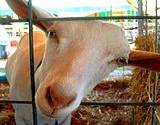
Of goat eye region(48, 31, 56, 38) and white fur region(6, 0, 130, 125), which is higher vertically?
goat eye region(48, 31, 56, 38)

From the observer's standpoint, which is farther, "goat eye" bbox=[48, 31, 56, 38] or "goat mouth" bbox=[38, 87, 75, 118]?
"goat eye" bbox=[48, 31, 56, 38]

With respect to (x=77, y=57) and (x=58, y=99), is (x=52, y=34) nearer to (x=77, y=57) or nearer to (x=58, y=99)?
(x=77, y=57)

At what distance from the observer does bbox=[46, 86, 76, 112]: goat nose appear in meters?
1.38

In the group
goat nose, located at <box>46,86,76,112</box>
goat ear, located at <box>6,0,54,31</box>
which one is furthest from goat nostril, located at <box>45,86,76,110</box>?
goat ear, located at <box>6,0,54,31</box>

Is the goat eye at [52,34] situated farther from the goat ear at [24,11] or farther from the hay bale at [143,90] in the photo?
the hay bale at [143,90]

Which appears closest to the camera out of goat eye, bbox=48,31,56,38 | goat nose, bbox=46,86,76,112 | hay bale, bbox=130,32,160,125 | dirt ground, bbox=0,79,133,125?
goat nose, bbox=46,86,76,112

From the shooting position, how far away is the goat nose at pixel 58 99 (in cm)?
138

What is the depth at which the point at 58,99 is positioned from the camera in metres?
1.39

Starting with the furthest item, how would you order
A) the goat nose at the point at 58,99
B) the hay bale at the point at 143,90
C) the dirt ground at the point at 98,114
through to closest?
the dirt ground at the point at 98,114
the hay bale at the point at 143,90
the goat nose at the point at 58,99

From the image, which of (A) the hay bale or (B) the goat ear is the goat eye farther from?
(A) the hay bale

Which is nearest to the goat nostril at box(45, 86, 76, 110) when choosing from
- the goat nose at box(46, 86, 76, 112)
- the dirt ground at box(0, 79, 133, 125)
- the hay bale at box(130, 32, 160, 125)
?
the goat nose at box(46, 86, 76, 112)

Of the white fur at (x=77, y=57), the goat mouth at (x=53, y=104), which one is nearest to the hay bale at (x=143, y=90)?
the white fur at (x=77, y=57)

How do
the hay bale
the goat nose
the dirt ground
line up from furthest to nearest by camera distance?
the dirt ground → the hay bale → the goat nose

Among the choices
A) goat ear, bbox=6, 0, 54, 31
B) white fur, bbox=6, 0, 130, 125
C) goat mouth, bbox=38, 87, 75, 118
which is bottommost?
goat mouth, bbox=38, 87, 75, 118
